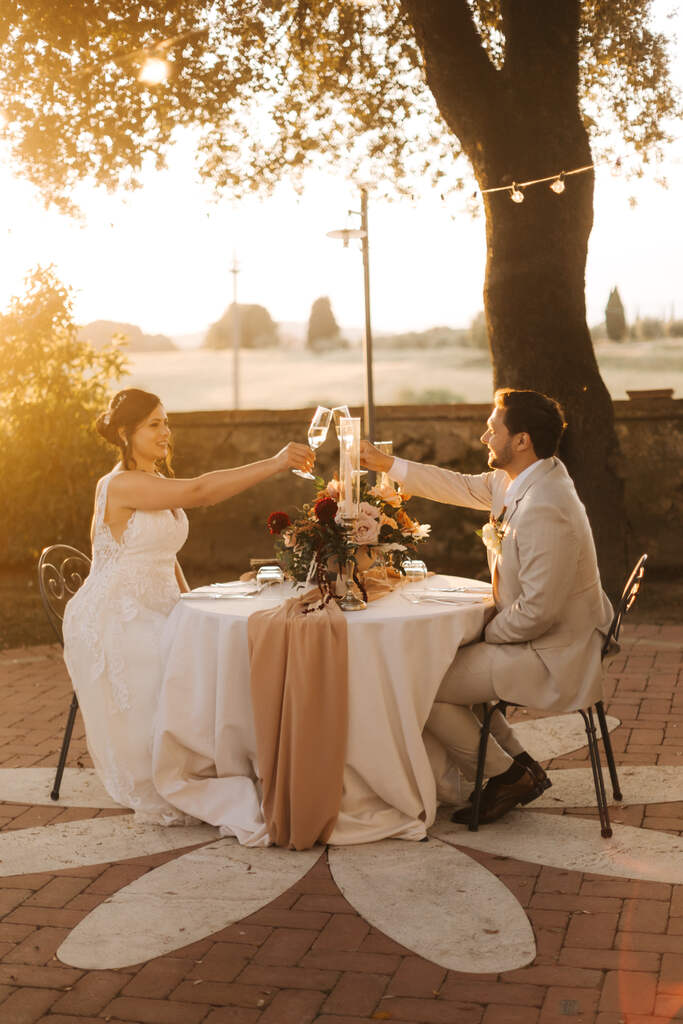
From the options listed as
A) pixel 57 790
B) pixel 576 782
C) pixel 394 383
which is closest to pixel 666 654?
pixel 576 782

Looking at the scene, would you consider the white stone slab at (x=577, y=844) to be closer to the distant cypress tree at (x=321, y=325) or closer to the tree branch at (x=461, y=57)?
the tree branch at (x=461, y=57)

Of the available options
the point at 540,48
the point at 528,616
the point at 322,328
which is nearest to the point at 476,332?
the point at 322,328

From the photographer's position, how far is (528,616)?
15.3 feet

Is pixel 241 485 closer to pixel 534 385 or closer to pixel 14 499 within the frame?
pixel 534 385

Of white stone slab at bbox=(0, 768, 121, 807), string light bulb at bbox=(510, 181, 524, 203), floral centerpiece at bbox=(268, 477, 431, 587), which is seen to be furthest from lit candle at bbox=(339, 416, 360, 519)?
string light bulb at bbox=(510, 181, 524, 203)

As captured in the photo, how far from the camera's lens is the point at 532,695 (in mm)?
4742

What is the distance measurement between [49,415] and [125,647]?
25.5 ft

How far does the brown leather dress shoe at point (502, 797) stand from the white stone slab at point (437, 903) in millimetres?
291

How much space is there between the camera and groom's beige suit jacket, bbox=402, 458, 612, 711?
466 centimetres

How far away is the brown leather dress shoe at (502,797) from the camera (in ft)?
16.1

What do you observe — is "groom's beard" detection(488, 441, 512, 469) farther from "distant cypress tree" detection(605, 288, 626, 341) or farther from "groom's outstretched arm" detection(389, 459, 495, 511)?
"distant cypress tree" detection(605, 288, 626, 341)

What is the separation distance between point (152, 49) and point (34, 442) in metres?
Answer: 4.08

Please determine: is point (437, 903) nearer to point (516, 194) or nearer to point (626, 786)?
point (626, 786)

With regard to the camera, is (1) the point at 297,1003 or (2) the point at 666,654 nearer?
(1) the point at 297,1003
